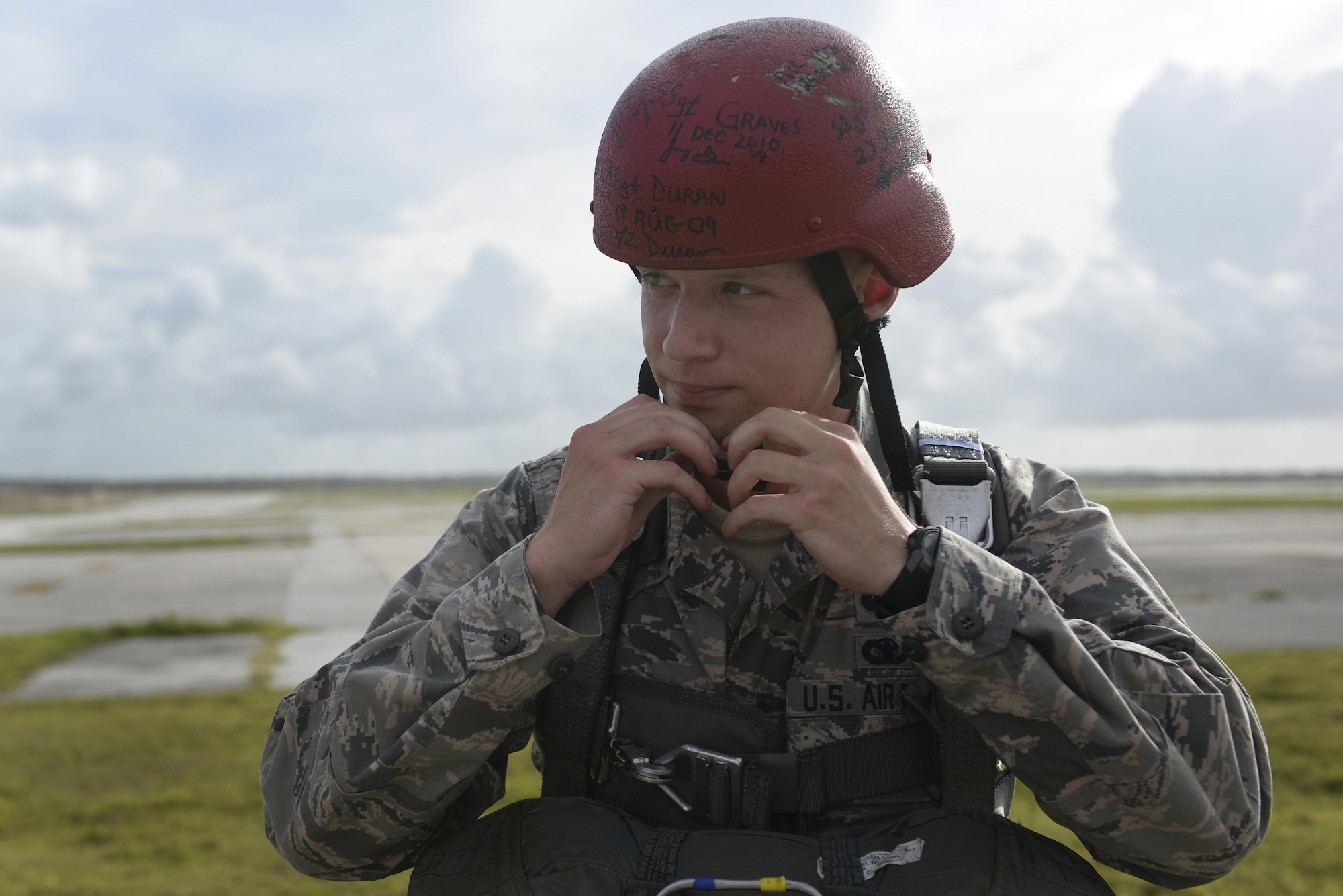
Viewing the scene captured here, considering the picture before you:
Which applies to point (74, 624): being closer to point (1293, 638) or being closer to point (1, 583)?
point (1, 583)

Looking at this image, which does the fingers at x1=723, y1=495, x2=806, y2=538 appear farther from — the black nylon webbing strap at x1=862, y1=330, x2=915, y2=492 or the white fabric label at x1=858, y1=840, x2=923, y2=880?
the white fabric label at x1=858, y1=840, x2=923, y2=880

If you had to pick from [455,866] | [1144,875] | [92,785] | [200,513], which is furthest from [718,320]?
[200,513]

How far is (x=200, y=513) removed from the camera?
76000mm

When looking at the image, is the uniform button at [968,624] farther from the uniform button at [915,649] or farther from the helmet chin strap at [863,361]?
the helmet chin strap at [863,361]

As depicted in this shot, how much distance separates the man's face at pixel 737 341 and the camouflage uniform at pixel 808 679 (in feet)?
1.23

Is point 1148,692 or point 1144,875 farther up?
point 1148,692

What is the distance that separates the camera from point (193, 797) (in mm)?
7129

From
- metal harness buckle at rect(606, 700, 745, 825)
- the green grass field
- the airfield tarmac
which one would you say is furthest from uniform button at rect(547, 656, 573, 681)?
the airfield tarmac

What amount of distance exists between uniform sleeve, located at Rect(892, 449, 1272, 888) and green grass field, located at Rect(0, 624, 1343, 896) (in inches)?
144

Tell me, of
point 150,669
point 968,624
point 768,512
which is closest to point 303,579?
point 150,669

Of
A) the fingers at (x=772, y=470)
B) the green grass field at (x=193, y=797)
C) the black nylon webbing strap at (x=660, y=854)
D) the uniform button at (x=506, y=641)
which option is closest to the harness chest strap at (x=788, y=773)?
the black nylon webbing strap at (x=660, y=854)

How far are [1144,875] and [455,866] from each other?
153 centimetres

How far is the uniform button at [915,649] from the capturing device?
6.43ft

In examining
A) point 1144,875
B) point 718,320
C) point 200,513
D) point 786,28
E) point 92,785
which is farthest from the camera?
point 200,513
